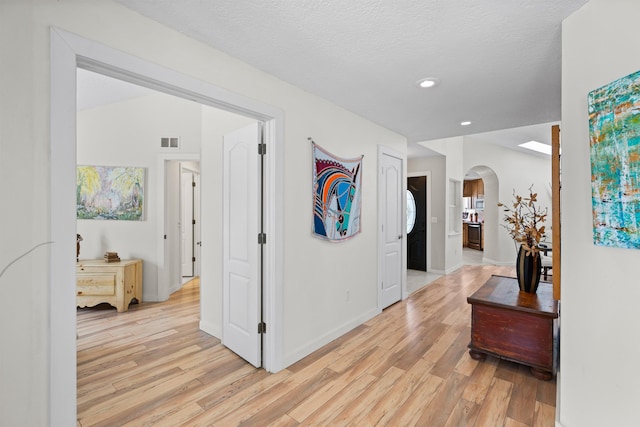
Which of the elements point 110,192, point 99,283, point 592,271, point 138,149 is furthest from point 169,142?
point 592,271

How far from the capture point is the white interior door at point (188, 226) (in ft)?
17.8

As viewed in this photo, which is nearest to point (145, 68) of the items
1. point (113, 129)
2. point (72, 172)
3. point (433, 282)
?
point (72, 172)

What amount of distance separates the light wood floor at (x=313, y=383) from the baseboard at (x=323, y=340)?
61 mm

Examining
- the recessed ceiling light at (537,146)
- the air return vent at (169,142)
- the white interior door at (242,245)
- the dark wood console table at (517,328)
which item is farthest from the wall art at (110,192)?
the recessed ceiling light at (537,146)

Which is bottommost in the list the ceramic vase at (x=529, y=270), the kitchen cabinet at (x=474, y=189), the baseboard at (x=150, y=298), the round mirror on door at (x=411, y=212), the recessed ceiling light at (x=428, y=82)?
the baseboard at (x=150, y=298)

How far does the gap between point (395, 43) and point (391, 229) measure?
258 cm

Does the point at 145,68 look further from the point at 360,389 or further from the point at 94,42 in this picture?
the point at 360,389

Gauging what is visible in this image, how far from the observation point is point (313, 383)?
2.19 metres

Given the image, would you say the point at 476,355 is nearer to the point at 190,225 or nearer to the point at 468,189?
the point at 190,225

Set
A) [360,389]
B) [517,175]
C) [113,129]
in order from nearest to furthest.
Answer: [360,389] < [113,129] < [517,175]

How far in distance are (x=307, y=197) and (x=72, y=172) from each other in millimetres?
1665

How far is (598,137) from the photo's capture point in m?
1.38

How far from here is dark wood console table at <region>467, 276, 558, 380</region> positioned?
219 centimetres

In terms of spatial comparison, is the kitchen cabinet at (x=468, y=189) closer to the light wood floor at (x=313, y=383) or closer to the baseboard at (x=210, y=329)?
the light wood floor at (x=313, y=383)
